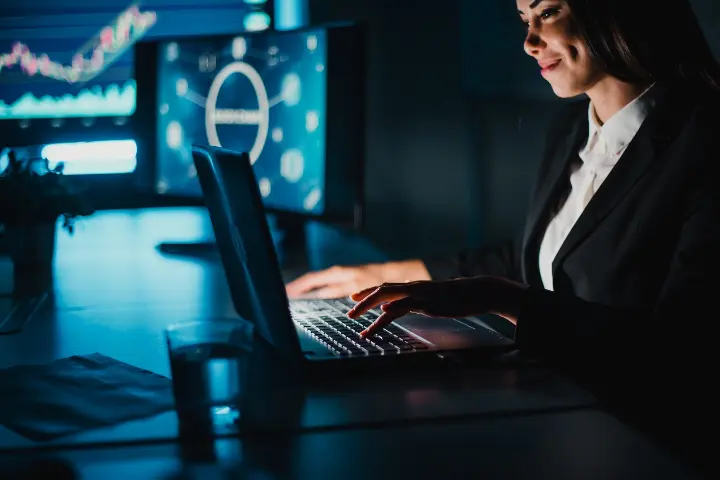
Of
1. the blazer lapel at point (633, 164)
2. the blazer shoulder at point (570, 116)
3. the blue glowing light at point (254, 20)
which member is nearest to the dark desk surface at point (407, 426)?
the blazer lapel at point (633, 164)

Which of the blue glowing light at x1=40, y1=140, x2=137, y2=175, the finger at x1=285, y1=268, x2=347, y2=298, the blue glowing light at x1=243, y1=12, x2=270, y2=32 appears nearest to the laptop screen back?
the finger at x1=285, y1=268, x2=347, y2=298

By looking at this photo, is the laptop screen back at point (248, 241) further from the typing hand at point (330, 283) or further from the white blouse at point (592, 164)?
the white blouse at point (592, 164)

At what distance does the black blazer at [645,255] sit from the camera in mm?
994

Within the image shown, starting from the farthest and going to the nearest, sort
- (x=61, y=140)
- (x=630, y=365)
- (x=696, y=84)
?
(x=61, y=140), (x=696, y=84), (x=630, y=365)

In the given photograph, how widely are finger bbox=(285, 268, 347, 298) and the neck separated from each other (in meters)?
0.51

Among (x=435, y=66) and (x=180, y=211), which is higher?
(x=435, y=66)

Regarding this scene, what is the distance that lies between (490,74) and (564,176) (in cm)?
60

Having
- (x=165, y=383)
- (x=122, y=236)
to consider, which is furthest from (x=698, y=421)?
(x=122, y=236)

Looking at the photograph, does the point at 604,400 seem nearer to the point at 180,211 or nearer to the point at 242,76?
the point at 242,76

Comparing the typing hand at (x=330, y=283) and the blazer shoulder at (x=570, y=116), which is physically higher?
the blazer shoulder at (x=570, y=116)

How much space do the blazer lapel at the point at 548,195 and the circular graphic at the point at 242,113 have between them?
64 cm

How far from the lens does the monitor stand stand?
1.92 metres

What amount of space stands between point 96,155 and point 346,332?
1582mm

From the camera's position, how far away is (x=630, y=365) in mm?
945
